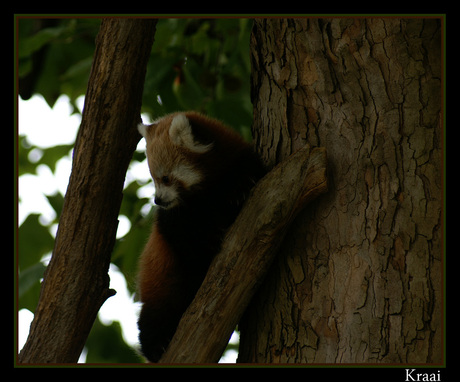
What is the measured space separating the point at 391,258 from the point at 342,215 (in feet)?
0.81

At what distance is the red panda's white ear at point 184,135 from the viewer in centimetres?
264

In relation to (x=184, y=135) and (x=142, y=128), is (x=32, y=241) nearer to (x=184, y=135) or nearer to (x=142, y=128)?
(x=142, y=128)

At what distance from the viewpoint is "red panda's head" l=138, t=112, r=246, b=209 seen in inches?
104

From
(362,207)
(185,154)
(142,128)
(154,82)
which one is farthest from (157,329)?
(154,82)

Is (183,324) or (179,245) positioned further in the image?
(179,245)

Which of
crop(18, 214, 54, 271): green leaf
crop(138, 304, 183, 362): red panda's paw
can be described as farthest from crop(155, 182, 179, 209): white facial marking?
crop(18, 214, 54, 271): green leaf

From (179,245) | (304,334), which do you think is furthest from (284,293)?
(179,245)

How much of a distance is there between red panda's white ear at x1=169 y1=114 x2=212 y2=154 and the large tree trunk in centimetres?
59

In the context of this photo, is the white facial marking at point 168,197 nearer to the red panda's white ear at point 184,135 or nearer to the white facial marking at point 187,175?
the white facial marking at point 187,175

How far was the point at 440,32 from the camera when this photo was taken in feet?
6.71

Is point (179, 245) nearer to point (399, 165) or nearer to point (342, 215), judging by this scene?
point (342, 215)

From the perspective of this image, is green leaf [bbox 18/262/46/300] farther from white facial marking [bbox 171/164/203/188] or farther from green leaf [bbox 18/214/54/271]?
white facial marking [bbox 171/164/203/188]

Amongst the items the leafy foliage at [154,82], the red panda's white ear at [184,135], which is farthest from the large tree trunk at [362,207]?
the leafy foliage at [154,82]

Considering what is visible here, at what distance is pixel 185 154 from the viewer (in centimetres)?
271
